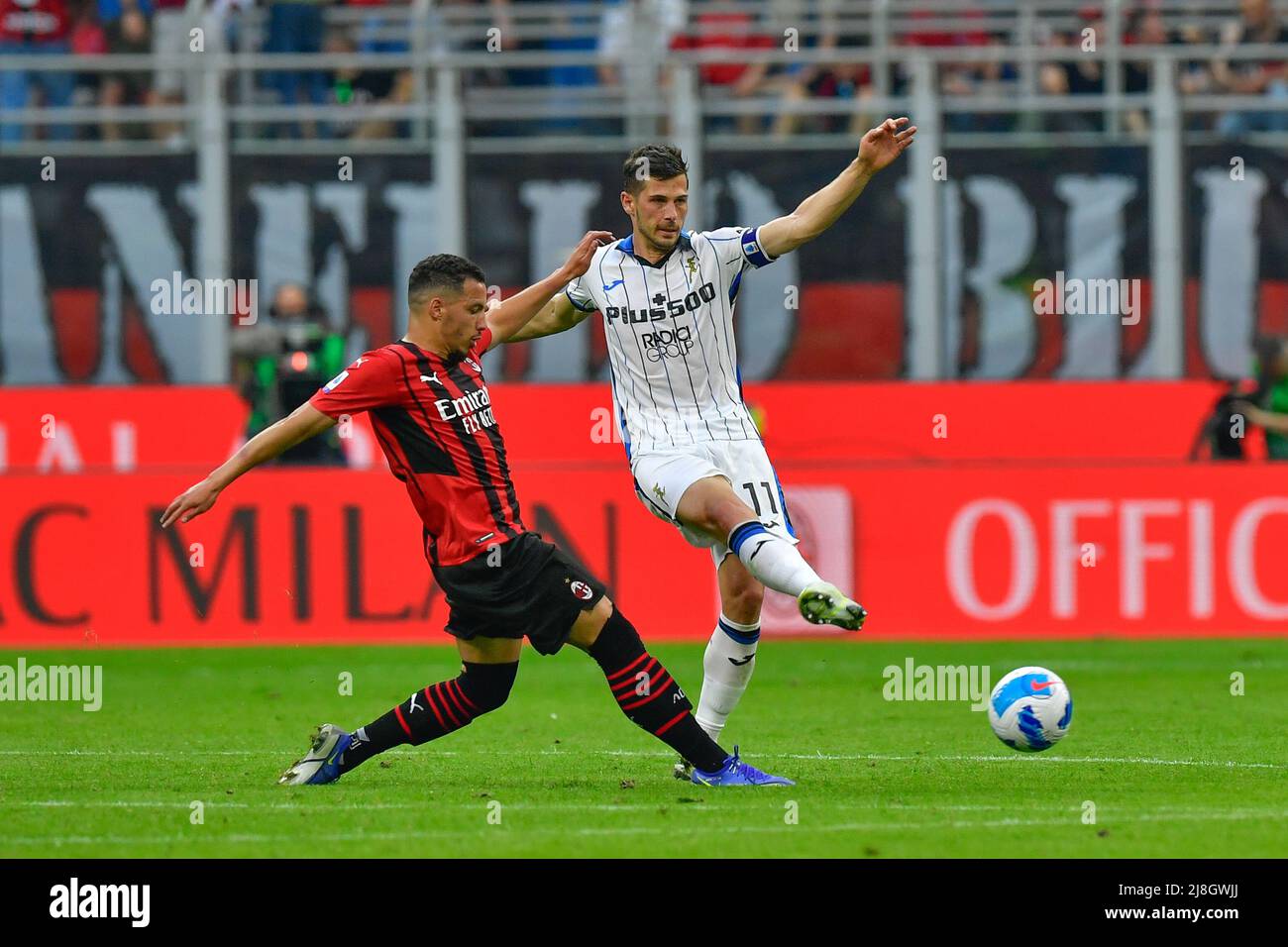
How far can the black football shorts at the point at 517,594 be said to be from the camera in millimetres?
7371

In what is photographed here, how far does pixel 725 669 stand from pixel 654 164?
2.05 meters

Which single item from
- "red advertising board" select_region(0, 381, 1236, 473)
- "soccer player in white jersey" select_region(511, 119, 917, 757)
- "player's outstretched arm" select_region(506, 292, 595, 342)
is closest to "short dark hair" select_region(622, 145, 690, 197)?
"soccer player in white jersey" select_region(511, 119, 917, 757)

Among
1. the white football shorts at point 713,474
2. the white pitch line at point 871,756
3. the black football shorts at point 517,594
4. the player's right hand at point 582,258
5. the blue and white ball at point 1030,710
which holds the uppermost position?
the player's right hand at point 582,258

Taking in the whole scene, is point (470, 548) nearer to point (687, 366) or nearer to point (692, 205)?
point (687, 366)

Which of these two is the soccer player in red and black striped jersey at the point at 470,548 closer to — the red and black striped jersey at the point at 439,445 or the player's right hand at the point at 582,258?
the red and black striped jersey at the point at 439,445

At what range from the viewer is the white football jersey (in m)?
8.16

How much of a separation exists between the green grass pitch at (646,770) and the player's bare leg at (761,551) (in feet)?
2.35

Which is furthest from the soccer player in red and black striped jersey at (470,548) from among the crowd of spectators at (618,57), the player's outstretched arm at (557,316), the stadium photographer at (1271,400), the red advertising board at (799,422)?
the crowd of spectators at (618,57)

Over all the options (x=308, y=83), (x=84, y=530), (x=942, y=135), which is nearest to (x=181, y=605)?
(x=84, y=530)

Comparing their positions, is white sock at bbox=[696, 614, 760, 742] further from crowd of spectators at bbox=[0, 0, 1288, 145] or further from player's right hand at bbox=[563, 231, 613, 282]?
crowd of spectators at bbox=[0, 0, 1288, 145]

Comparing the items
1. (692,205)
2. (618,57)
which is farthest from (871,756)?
(618,57)

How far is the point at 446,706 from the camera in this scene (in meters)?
7.60

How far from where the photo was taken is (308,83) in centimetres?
1827

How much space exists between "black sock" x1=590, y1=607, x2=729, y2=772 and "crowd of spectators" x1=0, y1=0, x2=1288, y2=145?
10436 mm
